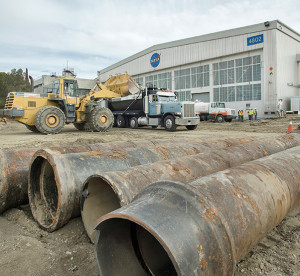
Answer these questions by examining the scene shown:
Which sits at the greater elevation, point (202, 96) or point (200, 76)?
point (200, 76)

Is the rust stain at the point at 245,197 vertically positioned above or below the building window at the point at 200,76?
below

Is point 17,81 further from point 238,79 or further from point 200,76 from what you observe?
point 238,79

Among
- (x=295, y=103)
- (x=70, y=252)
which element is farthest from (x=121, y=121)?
(x=295, y=103)

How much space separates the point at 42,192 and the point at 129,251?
185cm

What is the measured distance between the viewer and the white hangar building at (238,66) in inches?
979

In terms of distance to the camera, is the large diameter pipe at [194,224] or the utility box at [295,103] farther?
the utility box at [295,103]

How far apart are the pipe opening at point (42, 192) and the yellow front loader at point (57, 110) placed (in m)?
9.03

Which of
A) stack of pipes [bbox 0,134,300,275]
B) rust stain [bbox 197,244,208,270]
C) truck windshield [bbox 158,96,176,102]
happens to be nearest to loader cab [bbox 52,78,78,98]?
truck windshield [bbox 158,96,176,102]

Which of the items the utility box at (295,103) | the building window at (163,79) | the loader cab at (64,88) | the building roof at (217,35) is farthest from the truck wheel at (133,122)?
the utility box at (295,103)

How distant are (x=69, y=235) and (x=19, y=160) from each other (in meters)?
1.37

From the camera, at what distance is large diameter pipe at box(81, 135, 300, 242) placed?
7.55 feet

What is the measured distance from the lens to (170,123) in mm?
15102

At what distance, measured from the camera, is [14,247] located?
8.44ft

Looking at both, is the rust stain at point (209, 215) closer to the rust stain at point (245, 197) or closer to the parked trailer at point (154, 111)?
the rust stain at point (245, 197)
